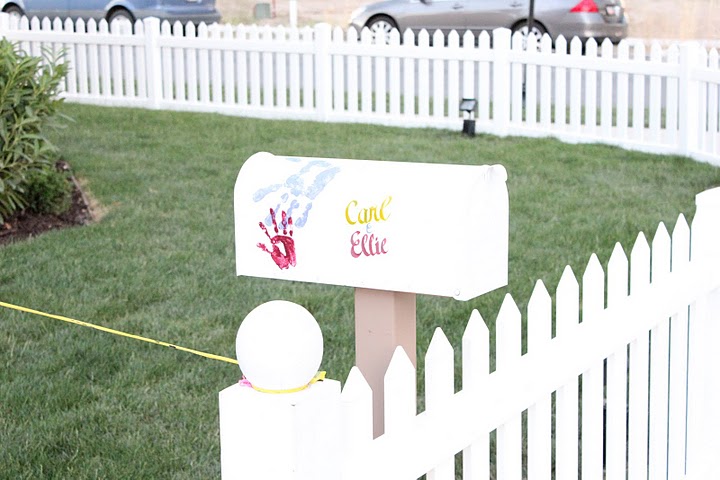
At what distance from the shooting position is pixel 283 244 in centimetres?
249

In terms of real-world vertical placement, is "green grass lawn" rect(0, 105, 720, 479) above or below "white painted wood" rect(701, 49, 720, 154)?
below

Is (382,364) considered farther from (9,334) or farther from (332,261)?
(9,334)

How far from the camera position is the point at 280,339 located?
1.75 metres

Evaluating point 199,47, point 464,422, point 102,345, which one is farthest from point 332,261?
point 199,47

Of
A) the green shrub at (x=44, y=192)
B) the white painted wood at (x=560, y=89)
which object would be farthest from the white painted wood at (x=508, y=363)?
the white painted wood at (x=560, y=89)

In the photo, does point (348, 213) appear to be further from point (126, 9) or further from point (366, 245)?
point (126, 9)

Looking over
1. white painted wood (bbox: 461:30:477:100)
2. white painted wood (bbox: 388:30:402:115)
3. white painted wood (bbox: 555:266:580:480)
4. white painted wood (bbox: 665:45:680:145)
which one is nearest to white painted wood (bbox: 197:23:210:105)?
white painted wood (bbox: 388:30:402:115)

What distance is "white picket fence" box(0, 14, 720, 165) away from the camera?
375 inches

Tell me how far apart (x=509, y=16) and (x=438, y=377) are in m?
16.1

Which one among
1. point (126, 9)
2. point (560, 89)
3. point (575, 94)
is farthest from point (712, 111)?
point (126, 9)

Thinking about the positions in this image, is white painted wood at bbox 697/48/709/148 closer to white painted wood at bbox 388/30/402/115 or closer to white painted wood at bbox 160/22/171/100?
white painted wood at bbox 388/30/402/115

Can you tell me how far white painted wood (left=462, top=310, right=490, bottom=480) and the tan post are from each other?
228mm

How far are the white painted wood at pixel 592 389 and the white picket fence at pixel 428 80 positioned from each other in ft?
21.9

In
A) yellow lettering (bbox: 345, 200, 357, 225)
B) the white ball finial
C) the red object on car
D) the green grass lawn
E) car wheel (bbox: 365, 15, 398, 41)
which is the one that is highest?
the red object on car
